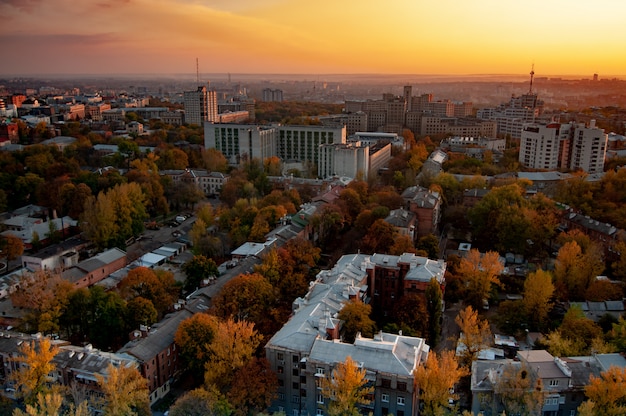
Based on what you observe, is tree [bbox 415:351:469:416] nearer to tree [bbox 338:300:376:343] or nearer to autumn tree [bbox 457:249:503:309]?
tree [bbox 338:300:376:343]

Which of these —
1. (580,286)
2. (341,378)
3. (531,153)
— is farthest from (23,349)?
(531,153)

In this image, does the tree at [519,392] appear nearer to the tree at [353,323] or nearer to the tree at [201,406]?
the tree at [353,323]

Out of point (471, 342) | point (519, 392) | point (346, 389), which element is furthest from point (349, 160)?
point (346, 389)

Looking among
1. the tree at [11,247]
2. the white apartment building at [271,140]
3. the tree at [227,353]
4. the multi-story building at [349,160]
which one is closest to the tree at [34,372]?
the tree at [227,353]

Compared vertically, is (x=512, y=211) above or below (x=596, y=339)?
above

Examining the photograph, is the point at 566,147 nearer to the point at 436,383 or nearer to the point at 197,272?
the point at 197,272

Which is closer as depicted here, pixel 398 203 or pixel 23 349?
pixel 23 349

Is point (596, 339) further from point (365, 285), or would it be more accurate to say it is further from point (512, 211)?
point (512, 211)
